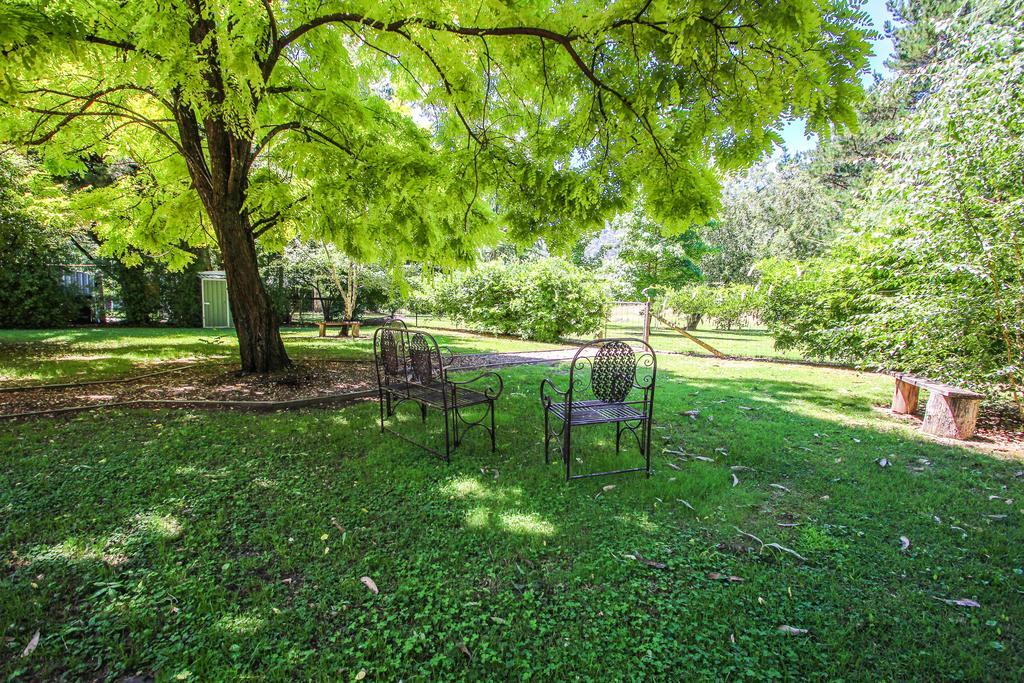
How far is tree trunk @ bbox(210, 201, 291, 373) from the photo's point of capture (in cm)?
690

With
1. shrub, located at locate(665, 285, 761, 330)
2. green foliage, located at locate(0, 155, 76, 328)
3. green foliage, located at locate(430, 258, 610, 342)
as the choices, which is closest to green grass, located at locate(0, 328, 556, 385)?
green foliage, located at locate(430, 258, 610, 342)

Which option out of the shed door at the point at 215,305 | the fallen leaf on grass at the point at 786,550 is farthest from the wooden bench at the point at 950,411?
the shed door at the point at 215,305

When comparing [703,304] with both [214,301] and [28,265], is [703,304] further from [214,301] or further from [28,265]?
[28,265]

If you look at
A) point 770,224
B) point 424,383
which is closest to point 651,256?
point 770,224

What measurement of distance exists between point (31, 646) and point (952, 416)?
8118 millimetres

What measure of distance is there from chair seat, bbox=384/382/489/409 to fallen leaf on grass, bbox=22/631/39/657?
272cm

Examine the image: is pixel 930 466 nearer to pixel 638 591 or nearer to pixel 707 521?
pixel 707 521

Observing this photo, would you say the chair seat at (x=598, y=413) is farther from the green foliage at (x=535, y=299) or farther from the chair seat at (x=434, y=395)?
the green foliage at (x=535, y=299)

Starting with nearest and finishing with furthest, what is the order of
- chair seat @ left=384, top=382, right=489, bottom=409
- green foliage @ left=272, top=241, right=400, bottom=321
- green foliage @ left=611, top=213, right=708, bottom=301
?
chair seat @ left=384, top=382, right=489, bottom=409
green foliage @ left=272, top=241, right=400, bottom=321
green foliage @ left=611, top=213, right=708, bottom=301

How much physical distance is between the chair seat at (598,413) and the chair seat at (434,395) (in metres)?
0.78

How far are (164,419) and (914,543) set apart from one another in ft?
23.6

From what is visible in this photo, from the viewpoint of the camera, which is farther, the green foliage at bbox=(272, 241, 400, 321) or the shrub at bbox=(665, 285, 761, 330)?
the shrub at bbox=(665, 285, 761, 330)

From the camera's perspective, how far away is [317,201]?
6320 mm

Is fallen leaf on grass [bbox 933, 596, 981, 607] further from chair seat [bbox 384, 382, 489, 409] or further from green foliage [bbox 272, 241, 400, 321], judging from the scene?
green foliage [bbox 272, 241, 400, 321]
